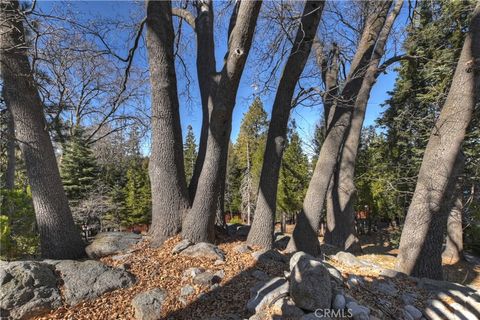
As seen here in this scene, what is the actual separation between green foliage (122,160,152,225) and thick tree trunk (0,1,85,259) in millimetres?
15432

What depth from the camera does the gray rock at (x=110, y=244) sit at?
368cm

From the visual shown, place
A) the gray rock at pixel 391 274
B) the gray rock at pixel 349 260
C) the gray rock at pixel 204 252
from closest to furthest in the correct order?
the gray rock at pixel 204 252 < the gray rock at pixel 391 274 < the gray rock at pixel 349 260

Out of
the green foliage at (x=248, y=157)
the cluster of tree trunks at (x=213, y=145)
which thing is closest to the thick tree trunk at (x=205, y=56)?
the cluster of tree trunks at (x=213, y=145)

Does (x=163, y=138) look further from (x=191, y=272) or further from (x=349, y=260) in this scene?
(x=349, y=260)

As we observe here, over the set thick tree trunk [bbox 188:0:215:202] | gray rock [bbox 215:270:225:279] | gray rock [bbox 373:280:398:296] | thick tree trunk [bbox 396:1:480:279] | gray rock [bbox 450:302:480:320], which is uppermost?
thick tree trunk [bbox 188:0:215:202]

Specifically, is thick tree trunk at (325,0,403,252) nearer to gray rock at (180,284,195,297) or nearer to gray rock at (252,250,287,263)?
gray rock at (252,250,287,263)

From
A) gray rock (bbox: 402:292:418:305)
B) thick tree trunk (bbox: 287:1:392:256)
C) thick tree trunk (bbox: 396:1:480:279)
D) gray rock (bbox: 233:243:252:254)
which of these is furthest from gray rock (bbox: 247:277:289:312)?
thick tree trunk (bbox: 396:1:480:279)

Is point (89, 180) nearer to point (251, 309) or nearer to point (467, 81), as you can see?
point (251, 309)

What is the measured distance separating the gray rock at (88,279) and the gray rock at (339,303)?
224 centimetres

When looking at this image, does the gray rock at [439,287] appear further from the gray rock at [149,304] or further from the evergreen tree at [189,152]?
the evergreen tree at [189,152]

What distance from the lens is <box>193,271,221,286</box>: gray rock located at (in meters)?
3.04

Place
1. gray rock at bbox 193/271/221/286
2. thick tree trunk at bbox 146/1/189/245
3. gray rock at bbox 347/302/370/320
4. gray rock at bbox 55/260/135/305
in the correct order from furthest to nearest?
thick tree trunk at bbox 146/1/189/245 → gray rock at bbox 193/271/221/286 → gray rock at bbox 55/260/135/305 → gray rock at bbox 347/302/370/320

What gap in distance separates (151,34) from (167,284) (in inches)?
146

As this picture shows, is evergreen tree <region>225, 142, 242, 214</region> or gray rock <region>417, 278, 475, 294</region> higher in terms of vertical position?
evergreen tree <region>225, 142, 242, 214</region>
